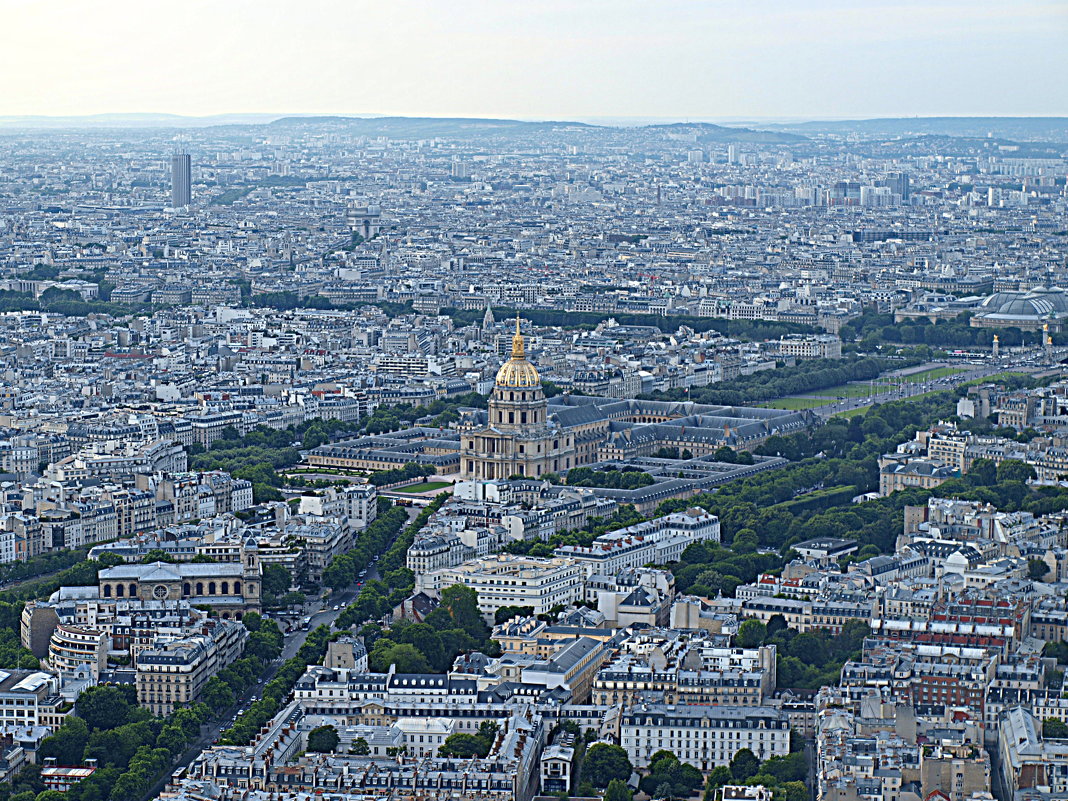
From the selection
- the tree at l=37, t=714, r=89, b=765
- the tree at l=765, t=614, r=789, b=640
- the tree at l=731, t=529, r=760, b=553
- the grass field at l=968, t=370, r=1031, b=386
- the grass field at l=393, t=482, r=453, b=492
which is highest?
the tree at l=765, t=614, r=789, b=640

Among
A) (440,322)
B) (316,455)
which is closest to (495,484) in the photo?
(316,455)

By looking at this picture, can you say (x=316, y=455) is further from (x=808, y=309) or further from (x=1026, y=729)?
(x=808, y=309)

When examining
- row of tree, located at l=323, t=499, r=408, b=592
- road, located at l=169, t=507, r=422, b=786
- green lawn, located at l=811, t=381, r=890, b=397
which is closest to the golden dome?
row of tree, located at l=323, t=499, r=408, b=592

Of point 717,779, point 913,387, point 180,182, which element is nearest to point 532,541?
point 717,779

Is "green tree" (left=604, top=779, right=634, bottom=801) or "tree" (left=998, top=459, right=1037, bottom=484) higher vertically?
"green tree" (left=604, top=779, right=634, bottom=801)

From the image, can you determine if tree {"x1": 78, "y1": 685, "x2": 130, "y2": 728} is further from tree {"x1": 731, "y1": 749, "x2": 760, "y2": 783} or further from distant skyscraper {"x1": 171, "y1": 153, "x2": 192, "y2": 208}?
distant skyscraper {"x1": 171, "y1": 153, "x2": 192, "y2": 208}

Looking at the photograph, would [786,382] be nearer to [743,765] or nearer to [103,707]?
[103,707]

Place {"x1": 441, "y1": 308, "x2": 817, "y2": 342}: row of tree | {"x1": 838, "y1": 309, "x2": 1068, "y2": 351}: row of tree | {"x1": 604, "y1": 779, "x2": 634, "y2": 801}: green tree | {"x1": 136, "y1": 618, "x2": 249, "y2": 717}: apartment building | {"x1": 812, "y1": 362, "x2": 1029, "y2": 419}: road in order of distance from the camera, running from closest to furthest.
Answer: {"x1": 604, "y1": 779, "x2": 634, "y2": 801}: green tree, {"x1": 136, "y1": 618, "x2": 249, "y2": 717}: apartment building, {"x1": 812, "y1": 362, "x2": 1029, "y2": 419}: road, {"x1": 838, "y1": 309, "x2": 1068, "y2": 351}: row of tree, {"x1": 441, "y1": 308, "x2": 817, "y2": 342}: row of tree
